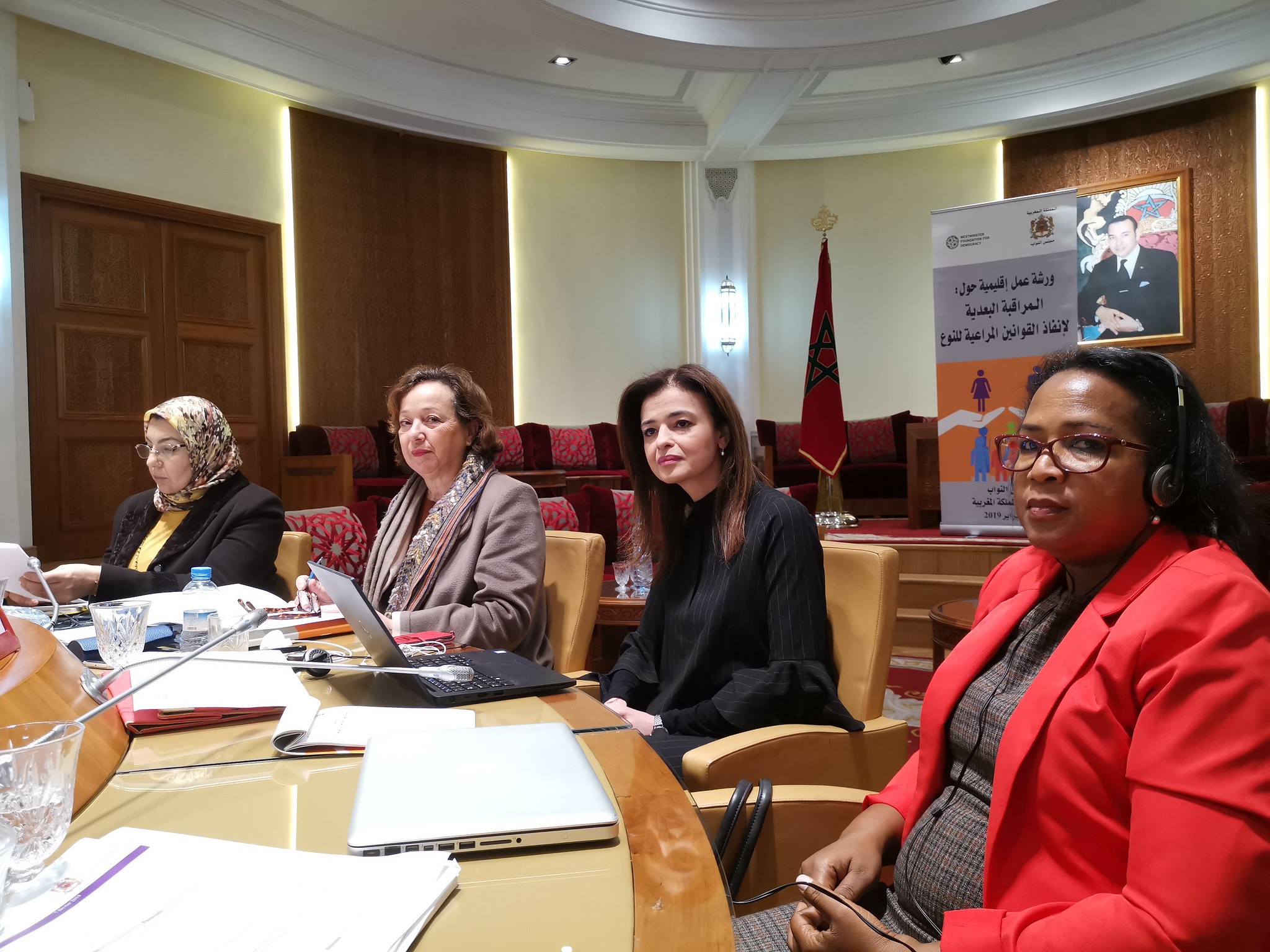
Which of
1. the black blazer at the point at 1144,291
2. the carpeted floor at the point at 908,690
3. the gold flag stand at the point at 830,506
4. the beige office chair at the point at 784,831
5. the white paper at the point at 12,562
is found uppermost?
the black blazer at the point at 1144,291

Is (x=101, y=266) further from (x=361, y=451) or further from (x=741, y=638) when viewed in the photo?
(x=741, y=638)

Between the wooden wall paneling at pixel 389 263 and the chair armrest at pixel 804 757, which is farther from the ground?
the wooden wall paneling at pixel 389 263

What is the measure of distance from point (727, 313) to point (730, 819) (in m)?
8.11

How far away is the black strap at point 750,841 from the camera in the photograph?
1.22 metres

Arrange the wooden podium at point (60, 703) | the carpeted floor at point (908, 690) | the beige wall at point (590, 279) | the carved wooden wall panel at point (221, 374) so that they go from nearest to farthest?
the wooden podium at point (60, 703)
the carpeted floor at point (908, 690)
the carved wooden wall panel at point (221, 374)
the beige wall at point (590, 279)

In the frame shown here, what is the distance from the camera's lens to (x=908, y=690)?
3891 mm

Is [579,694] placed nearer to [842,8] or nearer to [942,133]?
[842,8]

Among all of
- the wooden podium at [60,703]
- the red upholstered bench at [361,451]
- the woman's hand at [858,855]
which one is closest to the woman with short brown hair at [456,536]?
the wooden podium at [60,703]

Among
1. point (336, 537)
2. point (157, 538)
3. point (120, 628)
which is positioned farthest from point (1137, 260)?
point (120, 628)

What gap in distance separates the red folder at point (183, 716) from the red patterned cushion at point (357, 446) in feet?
19.7

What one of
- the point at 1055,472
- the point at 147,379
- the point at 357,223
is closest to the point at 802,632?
the point at 1055,472

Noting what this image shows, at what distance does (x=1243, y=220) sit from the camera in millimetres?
7629

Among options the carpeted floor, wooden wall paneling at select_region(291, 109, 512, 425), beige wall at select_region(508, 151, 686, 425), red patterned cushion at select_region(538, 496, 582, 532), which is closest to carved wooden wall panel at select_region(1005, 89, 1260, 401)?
beige wall at select_region(508, 151, 686, 425)

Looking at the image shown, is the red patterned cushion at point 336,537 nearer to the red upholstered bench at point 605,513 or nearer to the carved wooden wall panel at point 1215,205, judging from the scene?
the red upholstered bench at point 605,513
